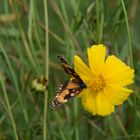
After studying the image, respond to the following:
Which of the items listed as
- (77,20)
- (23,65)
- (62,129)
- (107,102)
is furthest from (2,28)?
(107,102)

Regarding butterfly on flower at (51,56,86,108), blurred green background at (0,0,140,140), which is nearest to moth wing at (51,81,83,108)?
butterfly on flower at (51,56,86,108)

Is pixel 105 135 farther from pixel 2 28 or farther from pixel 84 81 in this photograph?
pixel 2 28

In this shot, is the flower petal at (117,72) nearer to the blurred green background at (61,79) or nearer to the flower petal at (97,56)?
the flower petal at (97,56)

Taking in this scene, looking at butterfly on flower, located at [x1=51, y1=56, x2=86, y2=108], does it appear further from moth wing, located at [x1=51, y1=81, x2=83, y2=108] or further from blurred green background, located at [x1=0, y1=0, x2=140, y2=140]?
blurred green background, located at [x1=0, y1=0, x2=140, y2=140]

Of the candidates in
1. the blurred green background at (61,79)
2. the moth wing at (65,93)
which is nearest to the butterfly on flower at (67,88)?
the moth wing at (65,93)

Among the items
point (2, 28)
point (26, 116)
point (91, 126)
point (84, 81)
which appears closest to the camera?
point (84, 81)

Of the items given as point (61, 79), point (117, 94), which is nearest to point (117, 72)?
point (117, 94)
